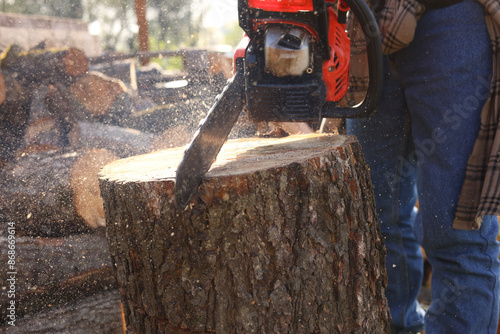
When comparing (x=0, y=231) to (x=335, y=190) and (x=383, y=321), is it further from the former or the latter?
Answer: (x=383, y=321)

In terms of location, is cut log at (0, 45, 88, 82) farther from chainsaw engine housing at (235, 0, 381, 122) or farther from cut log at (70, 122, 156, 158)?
chainsaw engine housing at (235, 0, 381, 122)

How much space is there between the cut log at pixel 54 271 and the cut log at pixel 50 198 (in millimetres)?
91

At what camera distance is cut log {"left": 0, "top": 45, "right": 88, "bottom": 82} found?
3.04 m

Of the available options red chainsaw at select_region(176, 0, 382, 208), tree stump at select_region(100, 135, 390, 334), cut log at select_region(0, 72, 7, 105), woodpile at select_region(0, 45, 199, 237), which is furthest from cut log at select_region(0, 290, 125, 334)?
cut log at select_region(0, 72, 7, 105)

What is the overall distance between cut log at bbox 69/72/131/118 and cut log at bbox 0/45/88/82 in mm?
126

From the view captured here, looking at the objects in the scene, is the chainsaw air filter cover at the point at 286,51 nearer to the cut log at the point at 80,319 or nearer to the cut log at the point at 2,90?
the cut log at the point at 80,319

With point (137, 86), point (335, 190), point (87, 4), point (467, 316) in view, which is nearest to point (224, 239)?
point (335, 190)

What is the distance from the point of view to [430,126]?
1.41m

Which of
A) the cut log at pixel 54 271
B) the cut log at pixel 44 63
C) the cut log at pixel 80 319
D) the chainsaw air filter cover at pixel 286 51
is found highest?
the chainsaw air filter cover at pixel 286 51

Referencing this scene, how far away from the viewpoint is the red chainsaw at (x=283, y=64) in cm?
125

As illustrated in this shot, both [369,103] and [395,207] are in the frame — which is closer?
[369,103]

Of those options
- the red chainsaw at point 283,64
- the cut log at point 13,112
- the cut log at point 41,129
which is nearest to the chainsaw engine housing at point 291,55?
the red chainsaw at point 283,64

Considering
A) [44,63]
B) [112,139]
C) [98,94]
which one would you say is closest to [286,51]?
[112,139]

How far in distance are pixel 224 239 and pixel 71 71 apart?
269 centimetres
